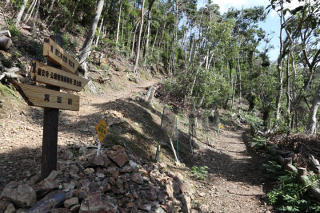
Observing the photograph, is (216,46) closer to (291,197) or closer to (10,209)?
(291,197)

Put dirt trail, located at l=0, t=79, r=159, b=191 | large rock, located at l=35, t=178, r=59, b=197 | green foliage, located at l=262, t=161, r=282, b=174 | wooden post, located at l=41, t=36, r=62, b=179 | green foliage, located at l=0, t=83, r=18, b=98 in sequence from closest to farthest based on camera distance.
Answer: large rock, located at l=35, t=178, r=59, b=197, wooden post, located at l=41, t=36, r=62, b=179, dirt trail, located at l=0, t=79, r=159, b=191, green foliage, located at l=0, t=83, r=18, b=98, green foliage, located at l=262, t=161, r=282, b=174

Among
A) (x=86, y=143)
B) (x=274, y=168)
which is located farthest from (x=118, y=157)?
(x=274, y=168)

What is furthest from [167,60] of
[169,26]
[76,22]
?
[76,22]

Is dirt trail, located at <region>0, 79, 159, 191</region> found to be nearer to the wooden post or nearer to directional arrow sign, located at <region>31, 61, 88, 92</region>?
the wooden post

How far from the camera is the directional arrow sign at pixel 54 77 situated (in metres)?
2.33

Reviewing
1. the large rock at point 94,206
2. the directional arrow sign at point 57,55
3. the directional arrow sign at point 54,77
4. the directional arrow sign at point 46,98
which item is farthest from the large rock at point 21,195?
the directional arrow sign at point 57,55

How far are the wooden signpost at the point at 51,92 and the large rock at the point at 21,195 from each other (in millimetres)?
327

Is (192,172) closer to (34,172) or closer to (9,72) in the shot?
(34,172)

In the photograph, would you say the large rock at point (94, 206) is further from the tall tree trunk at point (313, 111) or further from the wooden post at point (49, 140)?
the tall tree trunk at point (313, 111)

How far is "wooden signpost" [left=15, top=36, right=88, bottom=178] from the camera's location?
7.74ft

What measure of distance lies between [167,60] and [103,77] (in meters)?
27.5

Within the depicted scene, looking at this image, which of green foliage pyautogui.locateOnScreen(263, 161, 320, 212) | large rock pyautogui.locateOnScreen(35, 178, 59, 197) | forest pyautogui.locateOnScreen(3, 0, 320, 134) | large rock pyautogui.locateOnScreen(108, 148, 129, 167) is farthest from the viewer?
forest pyautogui.locateOnScreen(3, 0, 320, 134)

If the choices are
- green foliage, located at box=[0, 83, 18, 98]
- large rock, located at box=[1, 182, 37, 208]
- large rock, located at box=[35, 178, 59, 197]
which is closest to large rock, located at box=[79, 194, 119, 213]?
large rock, located at box=[35, 178, 59, 197]

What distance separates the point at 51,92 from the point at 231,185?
5801 mm
